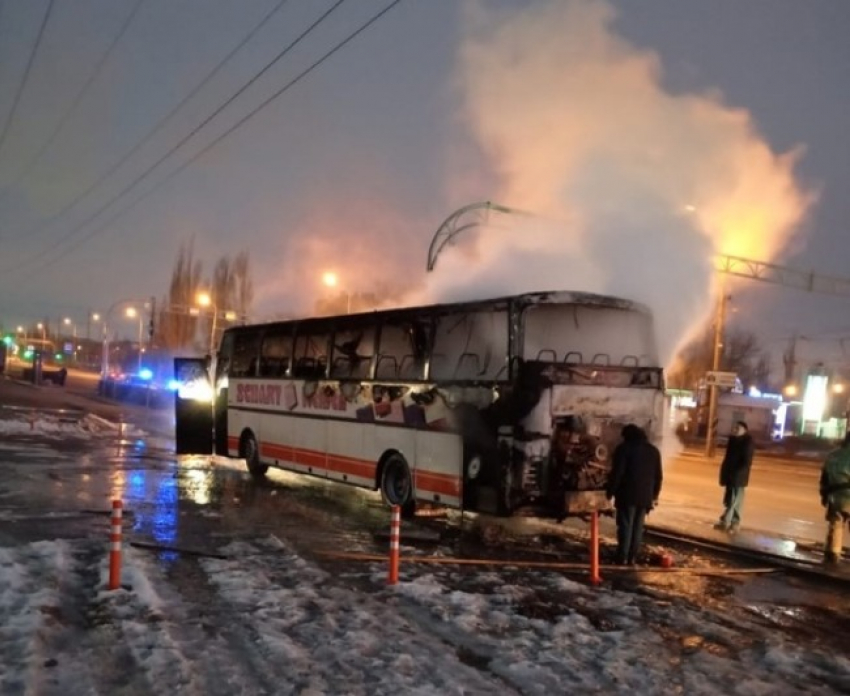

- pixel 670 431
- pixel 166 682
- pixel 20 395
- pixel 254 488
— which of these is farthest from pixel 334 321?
pixel 20 395

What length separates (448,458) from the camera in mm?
11617

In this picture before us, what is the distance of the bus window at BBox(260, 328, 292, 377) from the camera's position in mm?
16219

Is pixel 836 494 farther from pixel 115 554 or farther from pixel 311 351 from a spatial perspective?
pixel 311 351

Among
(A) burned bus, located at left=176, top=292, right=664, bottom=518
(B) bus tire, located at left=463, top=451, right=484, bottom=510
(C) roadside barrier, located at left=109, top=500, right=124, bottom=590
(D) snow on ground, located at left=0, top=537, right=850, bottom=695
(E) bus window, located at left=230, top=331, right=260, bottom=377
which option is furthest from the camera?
(E) bus window, located at left=230, top=331, right=260, bottom=377

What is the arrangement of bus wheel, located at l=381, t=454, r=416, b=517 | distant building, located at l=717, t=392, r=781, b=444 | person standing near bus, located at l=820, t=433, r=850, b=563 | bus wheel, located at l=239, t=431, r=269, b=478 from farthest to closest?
distant building, located at l=717, t=392, r=781, b=444 → bus wheel, located at l=239, t=431, r=269, b=478 → bus wheel, located at l=381, t=454, r=416, b=517 → person standing near bus, located at l=820, t=433, r=850, b=563

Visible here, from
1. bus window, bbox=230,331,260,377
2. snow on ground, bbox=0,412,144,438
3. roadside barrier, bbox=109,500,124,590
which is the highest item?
bus window, bbox=230,331,260,377

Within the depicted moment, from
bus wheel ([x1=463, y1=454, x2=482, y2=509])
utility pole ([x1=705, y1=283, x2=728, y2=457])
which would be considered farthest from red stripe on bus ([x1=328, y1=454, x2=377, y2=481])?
utility pole ([x1=705, y1=283, x2=728, y2=457])

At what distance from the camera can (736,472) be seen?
40.1ft

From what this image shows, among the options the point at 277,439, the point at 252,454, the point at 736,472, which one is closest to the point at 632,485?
the point at 736,472

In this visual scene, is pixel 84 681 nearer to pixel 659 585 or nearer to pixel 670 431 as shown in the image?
pixel 659 585

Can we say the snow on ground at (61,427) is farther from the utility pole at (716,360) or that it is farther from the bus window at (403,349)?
the utility pole at (716,360)

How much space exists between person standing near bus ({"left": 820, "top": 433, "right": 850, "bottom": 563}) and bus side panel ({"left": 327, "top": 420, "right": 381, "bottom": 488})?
6548 mm

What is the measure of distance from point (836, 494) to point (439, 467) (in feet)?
17.0

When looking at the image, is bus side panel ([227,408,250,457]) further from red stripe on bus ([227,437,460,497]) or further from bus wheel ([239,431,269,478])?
bus wheel ([239,431,269,478])
